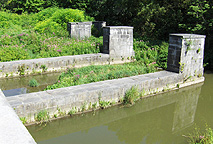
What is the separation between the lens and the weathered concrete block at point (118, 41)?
10.3m

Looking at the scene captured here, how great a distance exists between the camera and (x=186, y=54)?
808 cm

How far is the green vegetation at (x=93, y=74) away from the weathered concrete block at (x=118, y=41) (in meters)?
1.93

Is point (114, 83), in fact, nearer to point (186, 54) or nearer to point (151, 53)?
point (186, 54)

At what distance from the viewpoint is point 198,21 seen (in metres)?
12.7

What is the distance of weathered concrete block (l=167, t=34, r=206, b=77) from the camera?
7.95 m

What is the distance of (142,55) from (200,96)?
3.80 meters

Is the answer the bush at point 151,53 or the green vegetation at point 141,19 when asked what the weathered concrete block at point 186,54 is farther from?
the green vegetation at point 141,19

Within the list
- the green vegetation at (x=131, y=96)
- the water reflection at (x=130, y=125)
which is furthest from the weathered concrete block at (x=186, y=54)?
the green vegetation at (x=131, y=96)

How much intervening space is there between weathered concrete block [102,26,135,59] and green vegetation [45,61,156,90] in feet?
6.32

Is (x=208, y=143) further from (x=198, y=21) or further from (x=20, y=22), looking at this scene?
(x=20, y=22)

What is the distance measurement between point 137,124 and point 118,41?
5477 millimetres

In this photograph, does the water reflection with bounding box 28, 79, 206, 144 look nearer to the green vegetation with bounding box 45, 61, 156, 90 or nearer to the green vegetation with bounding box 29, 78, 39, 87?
the green vegetation with bounding box 45, 61, 156, 90

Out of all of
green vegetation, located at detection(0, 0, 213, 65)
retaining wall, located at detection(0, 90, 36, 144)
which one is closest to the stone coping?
retaining wall, located at detection(0, 90, 36, 144)

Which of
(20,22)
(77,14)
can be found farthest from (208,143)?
(20,22)
